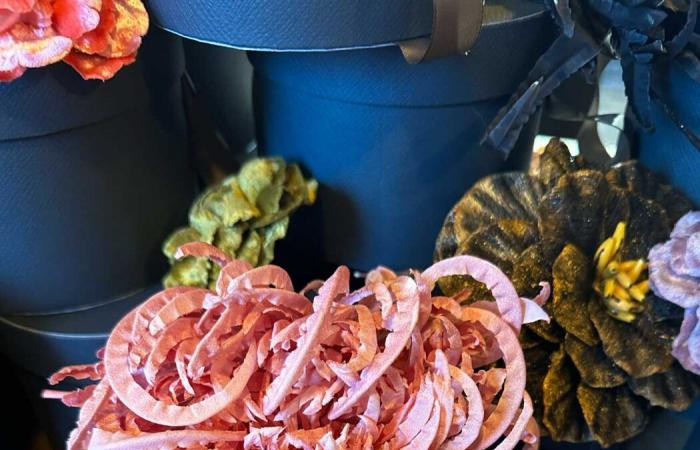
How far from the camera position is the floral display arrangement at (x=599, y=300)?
0.38 meters

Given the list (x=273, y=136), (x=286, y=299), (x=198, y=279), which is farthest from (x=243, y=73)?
(x=286, y=299)

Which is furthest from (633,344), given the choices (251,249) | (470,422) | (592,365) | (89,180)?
(89,180)

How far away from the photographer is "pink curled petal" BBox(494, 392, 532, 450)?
0.31m

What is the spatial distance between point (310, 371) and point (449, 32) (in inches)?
7.4

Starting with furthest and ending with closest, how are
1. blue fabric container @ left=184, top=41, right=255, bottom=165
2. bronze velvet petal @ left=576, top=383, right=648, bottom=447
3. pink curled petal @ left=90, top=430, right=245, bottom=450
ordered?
blue fabric container @ left=184, top=41, right=255, bottom=165, bronze velvet petal @ left=576, top=383, right=648, bottom=447, pink curled petal @ left=90, top=430, right=245, bottom=450

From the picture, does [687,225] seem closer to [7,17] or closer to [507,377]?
[507,377]

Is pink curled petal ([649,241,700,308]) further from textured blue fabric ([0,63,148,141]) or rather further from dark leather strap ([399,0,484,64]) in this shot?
textured blue fabric ([0,63,148,141])

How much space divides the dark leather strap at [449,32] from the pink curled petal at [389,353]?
0.44 feet

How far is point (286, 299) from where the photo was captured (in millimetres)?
332

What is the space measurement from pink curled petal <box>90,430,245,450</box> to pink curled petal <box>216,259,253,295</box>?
70 millimetres

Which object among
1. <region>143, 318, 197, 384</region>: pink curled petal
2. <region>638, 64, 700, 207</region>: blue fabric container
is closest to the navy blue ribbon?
<region>638, 64, 700, 207</region>: blue fabric container

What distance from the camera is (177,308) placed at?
331mm

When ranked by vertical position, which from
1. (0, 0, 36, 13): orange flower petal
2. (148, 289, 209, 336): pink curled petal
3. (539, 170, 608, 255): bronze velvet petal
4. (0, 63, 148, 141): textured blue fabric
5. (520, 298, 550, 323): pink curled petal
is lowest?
(148, 289, 209, 336): pink curled petal

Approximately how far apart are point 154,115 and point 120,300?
138mm
